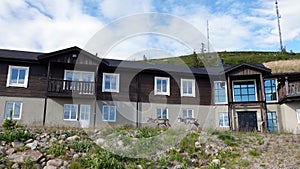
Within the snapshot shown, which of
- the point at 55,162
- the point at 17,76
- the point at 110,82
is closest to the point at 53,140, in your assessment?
the point at 55,162

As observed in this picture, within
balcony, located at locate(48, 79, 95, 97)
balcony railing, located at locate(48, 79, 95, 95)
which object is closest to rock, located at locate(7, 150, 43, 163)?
balcony, located at locate(48, 79, 95, 97)

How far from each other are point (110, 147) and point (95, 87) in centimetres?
622

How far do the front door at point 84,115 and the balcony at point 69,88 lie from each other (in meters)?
1.19

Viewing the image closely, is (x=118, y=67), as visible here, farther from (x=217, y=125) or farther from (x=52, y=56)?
(x=217, y=125)

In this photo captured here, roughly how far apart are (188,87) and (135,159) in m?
10.9

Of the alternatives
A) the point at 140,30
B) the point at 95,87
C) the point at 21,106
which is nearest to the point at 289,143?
the point at 140,30

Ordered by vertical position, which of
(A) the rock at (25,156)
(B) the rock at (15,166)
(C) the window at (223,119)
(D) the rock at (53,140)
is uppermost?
(C) the window at (223,119)

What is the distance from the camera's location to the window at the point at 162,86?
21.3 m

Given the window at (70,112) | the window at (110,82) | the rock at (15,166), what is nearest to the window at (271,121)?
the window at (110,82)

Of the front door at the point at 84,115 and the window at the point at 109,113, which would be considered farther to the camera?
the window at the point at 109,113

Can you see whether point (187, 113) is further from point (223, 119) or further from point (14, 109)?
point (14, 109)

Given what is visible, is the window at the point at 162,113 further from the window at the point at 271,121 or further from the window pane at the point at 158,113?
the window at the point at 271,121

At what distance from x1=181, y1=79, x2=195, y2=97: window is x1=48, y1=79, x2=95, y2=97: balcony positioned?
24.1 feet

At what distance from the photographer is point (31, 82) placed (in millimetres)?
18547
